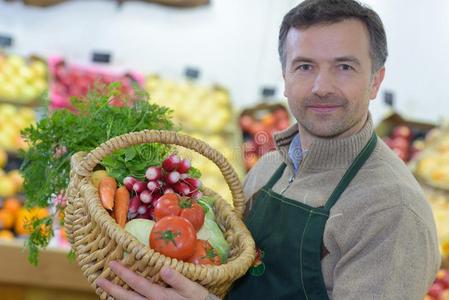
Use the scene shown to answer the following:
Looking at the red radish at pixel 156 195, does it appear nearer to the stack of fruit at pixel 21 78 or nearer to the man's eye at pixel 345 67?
the man's eye at pixel 345 67

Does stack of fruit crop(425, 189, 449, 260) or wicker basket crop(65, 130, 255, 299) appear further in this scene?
stack of fruit crop(425, 189, 449, 260)

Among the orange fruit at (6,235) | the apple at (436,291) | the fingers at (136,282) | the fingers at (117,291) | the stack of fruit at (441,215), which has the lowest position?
the orange fruit at (6,235)

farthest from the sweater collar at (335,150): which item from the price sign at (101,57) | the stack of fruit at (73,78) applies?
the price sign at (101,57)

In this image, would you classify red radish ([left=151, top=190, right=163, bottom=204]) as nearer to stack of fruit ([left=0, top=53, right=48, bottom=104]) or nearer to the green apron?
the green apron

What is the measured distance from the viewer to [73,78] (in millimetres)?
4734

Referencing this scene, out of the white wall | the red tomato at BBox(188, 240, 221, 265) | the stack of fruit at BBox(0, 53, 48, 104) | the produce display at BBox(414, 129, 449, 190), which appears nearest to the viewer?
the red tomato at BBox(188, 240, 221, 265)

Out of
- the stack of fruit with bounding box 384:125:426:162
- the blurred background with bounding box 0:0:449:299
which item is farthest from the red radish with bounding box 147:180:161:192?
the stack of fruit with bounding box 384:125:426:162

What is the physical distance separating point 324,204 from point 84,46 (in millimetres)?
4184

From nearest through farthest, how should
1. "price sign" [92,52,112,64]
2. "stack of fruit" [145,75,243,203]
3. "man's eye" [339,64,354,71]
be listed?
"man's eye" [339,64,354,71]
"stack of fruit" [145,75,243,203]
"price sign" [92,52,112,64]

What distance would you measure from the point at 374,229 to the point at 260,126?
3303 mm

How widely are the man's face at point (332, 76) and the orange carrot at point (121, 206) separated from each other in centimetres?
57

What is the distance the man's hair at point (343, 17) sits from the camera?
5.88 ft

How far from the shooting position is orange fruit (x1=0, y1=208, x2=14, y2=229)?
3.55 m

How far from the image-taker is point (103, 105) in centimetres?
204
